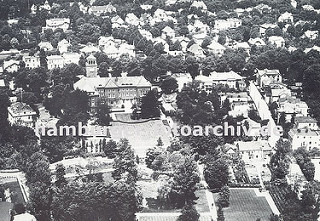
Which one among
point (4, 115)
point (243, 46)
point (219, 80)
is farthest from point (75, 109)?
point (243, 46)

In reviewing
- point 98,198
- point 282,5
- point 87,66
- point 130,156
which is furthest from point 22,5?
point 98,198

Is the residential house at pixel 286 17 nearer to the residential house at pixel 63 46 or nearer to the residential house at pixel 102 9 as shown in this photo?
the residential house at pixel 102 9

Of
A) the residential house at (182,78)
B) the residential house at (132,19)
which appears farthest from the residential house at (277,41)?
the residential house at (132,19)

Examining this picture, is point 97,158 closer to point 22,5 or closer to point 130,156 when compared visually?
point 130,156

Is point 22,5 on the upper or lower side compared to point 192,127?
upper

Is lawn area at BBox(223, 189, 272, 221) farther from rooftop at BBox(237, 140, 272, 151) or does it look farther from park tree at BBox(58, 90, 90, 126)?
park tree at BBox(58, 90, 90, 126)
